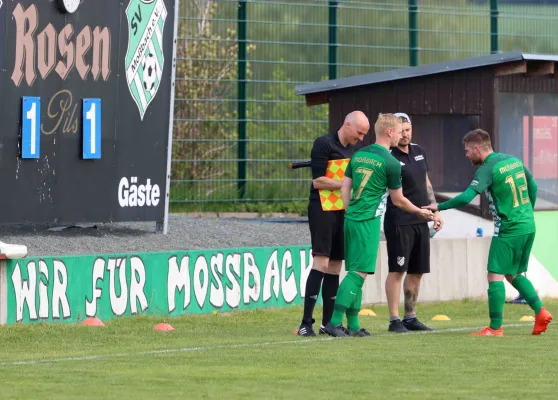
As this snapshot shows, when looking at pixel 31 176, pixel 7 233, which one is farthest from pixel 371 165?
pixel 7 233

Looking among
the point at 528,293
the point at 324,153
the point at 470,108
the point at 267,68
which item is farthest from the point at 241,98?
the point at 528,293

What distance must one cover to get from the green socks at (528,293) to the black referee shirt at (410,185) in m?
0.98

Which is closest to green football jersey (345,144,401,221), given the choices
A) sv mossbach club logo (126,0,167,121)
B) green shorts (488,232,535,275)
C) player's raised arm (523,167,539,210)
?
green shorts (488,232,535,275)

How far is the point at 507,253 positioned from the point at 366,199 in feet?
4.65

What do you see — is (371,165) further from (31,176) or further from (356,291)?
(31,176)

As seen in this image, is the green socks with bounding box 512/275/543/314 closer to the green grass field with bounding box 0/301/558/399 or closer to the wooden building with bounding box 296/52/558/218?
the green grass field with bounding box 0/301/558/399

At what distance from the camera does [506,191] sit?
12.5 meters

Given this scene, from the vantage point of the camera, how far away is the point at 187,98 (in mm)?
22203

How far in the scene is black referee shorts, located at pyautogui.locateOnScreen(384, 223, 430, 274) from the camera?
41.8ft

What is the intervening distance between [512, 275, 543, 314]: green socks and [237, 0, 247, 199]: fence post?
9.96m

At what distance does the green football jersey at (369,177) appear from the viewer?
12.0 meters

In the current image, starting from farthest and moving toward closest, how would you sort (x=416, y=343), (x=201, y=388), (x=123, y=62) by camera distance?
(x=123, y=62), (x=416, y=343), (x=201, y=388)

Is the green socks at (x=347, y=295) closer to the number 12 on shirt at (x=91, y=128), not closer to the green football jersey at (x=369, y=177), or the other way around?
the green football jersey at (x=369, y=177)

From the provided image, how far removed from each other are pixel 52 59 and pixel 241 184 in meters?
6.92
